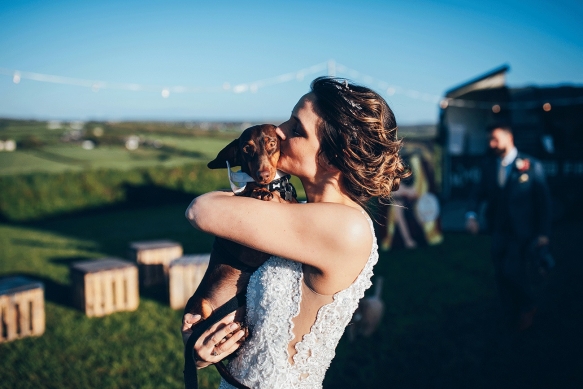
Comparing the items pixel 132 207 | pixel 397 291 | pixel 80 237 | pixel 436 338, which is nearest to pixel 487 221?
pixel 436 338

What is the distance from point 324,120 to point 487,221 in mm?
4878

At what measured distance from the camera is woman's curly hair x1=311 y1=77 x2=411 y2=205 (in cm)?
157

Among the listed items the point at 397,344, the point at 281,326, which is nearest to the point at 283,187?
the point at 281,326

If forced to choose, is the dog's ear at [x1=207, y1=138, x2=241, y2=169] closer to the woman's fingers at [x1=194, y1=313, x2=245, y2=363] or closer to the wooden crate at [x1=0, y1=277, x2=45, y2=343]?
the woman's fingers at [x1=194, y1=313, x2=245, y2=363]

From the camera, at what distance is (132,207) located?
1911 centimetres

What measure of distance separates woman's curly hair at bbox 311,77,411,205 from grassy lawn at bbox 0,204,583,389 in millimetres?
3546

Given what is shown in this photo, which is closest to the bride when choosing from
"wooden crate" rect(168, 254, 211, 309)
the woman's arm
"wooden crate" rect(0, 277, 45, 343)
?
the woman's arm

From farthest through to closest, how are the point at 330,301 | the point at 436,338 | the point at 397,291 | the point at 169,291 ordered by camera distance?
the point at 397,291
the point at 169,291
the point at 436,338
the point at 330,301

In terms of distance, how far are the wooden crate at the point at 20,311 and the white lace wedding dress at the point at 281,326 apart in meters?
5.11

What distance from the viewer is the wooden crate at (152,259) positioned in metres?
7.99

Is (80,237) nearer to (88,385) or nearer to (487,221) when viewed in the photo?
(88,385)

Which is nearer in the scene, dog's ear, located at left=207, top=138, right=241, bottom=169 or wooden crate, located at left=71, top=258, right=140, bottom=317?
dog's ear, located at left=207, top=138, right=241, bottom=169

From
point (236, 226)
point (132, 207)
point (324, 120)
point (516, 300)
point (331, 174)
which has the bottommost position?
point (132, 207)

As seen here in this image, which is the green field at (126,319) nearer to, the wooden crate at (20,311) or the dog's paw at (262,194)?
the wooden crate at (20,311)
